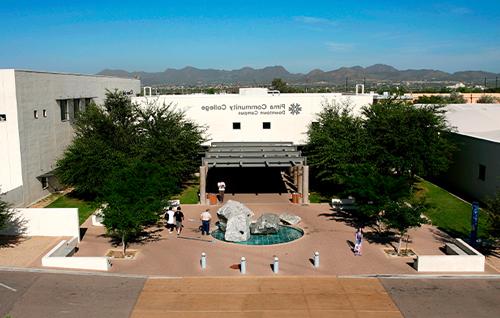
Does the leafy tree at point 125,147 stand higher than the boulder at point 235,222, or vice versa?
the leafy tree at point 125,147

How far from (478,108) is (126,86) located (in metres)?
35.0

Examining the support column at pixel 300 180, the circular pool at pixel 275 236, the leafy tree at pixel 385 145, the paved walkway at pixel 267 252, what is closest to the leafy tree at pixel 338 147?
the leafy tree at pixel 385 145

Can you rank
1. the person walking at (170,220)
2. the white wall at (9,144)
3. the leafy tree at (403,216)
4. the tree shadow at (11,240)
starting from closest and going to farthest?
the leafy tree at (403,216)
the tree shadow at (11,240)
the person walking at (170,220)
the white wall at (9,144)

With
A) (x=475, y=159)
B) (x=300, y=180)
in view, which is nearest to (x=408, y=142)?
(x=475, y=159)

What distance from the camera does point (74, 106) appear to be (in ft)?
119

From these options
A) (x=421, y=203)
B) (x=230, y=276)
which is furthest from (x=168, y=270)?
(x=421, y=203)

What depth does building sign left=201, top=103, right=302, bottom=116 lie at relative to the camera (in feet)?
122

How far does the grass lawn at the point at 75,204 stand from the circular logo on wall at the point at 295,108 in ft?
54.2

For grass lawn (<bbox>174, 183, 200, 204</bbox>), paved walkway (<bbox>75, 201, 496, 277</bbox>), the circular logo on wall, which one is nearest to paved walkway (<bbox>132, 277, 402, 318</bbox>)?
paved walkway (<bbox>75, 201, 496, 277</bbox>)

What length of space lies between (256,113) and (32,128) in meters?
16.0

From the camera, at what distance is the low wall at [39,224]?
22219mm

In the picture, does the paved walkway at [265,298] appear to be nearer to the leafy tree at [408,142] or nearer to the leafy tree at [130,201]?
the leafy tree at [130,201]

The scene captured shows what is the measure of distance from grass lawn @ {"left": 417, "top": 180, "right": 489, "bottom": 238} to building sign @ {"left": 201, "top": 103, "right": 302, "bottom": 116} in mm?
11022

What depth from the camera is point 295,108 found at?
37031 mm
